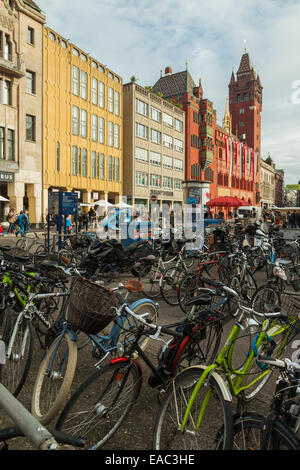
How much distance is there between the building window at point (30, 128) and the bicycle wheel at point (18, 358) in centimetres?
2894

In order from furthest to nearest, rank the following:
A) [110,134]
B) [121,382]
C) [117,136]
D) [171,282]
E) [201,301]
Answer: [117,136] → [110,134] → [171,282] → [201,301] → [121,382]

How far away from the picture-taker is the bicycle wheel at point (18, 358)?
3.20 meters

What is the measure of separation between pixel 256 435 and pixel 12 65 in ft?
103

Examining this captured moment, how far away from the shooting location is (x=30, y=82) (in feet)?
97.7

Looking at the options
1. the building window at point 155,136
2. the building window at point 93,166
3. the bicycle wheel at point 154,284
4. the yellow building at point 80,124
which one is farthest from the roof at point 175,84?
the bicycle wheel at point 154,284

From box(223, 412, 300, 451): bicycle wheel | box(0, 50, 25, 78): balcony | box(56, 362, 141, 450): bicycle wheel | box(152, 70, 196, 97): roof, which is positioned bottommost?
box(56, 362, 141, 450): bicycle wheel

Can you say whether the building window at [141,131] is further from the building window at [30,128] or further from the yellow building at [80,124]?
the building window at [30,128]

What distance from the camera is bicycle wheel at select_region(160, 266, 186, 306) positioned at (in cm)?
679

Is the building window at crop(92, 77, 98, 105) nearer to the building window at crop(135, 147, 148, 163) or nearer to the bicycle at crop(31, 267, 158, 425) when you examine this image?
the building window at crop(135, 147, 148, 163)

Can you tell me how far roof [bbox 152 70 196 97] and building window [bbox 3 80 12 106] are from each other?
32499mm

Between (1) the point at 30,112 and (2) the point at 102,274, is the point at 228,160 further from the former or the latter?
(2) the point at 102,274

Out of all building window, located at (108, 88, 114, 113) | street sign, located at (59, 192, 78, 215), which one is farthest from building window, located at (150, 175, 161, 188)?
street sign, located at (59, 192, 78, 215)

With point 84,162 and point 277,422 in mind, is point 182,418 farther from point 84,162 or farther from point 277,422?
point 84,162

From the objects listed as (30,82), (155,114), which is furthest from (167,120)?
(30,82)
